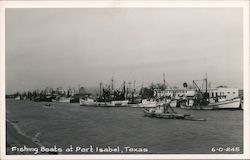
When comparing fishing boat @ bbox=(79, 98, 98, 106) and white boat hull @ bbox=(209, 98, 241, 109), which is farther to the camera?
fishing boat @ bbox=(79, 98, 98, 106)

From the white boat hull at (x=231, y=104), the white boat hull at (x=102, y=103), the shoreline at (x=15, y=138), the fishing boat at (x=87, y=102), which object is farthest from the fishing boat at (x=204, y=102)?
the shoreline at (x=15, y=138)

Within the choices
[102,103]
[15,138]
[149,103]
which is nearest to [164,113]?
[149,103]

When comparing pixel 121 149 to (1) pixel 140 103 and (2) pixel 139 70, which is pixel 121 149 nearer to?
(1) pixel 140 103

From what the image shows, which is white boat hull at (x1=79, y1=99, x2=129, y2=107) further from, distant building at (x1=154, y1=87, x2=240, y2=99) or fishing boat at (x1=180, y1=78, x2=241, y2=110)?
fishing boat at (x1=180, y1=78, x2=241, y2=110)

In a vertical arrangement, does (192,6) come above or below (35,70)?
above

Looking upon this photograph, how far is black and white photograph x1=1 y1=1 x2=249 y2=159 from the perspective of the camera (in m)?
2.62

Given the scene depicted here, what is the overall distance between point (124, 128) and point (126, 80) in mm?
310

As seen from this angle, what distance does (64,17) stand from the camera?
265 cm

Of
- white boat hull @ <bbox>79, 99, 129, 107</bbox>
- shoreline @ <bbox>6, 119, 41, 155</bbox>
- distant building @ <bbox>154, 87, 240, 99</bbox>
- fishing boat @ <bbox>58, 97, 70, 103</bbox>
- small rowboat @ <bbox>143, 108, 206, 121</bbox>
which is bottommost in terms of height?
shoreline @ <bbox>6, 119, 41, 155</bbox>

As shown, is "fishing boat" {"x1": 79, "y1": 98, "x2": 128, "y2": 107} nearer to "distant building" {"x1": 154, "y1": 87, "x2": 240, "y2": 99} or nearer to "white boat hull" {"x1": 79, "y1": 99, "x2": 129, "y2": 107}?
"white boat hull" {"x1": 79, "y1": 99, "x2": 129, "y2": 107}

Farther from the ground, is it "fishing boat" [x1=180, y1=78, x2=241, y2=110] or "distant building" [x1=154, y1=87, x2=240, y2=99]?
"distant building" [x1=154, y1=87, x2=240, y2=99]

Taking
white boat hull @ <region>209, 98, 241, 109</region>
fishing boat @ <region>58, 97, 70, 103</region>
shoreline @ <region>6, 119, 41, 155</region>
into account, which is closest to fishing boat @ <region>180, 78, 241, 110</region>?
white boat hull @ <region>209, 98, 241, 109</region>

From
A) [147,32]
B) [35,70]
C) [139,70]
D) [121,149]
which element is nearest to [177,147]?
[121,149]

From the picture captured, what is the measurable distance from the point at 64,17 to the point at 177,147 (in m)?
1.10
